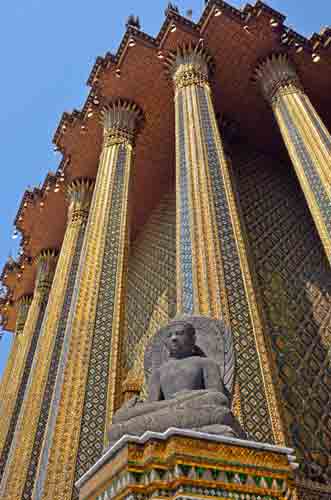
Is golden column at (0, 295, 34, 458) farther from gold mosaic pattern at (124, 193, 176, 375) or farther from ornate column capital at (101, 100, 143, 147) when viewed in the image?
ornate column capital at (101, 100, 143, 147)

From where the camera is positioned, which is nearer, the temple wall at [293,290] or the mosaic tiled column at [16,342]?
the temple wall at [293,290]

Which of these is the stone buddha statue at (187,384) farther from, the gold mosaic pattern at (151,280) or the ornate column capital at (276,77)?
the ornate column capital at (276,77)

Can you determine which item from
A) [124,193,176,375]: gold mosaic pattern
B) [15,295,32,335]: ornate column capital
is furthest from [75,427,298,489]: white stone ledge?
[15,295,32,335]: ornate column capital

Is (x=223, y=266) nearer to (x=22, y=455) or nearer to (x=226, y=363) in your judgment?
(x=226, y=363)

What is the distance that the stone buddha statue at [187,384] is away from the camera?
1.86m

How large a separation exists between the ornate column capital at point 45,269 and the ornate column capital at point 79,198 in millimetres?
1927

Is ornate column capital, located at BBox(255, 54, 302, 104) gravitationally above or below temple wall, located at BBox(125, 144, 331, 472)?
above

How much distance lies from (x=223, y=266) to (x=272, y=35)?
4.44 metres

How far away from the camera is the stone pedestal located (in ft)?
5.14

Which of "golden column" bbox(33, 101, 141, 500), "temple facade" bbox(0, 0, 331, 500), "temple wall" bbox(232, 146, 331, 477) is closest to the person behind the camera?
"golden column" bbox(33, 101, 141, 500)

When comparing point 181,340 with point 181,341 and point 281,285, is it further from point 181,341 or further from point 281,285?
point 281,285

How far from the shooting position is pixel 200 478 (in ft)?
5.18

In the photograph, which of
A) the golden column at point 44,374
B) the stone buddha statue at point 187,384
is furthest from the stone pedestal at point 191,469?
the golden column at point 44,374

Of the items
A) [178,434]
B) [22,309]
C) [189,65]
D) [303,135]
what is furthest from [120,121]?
[178,434]
